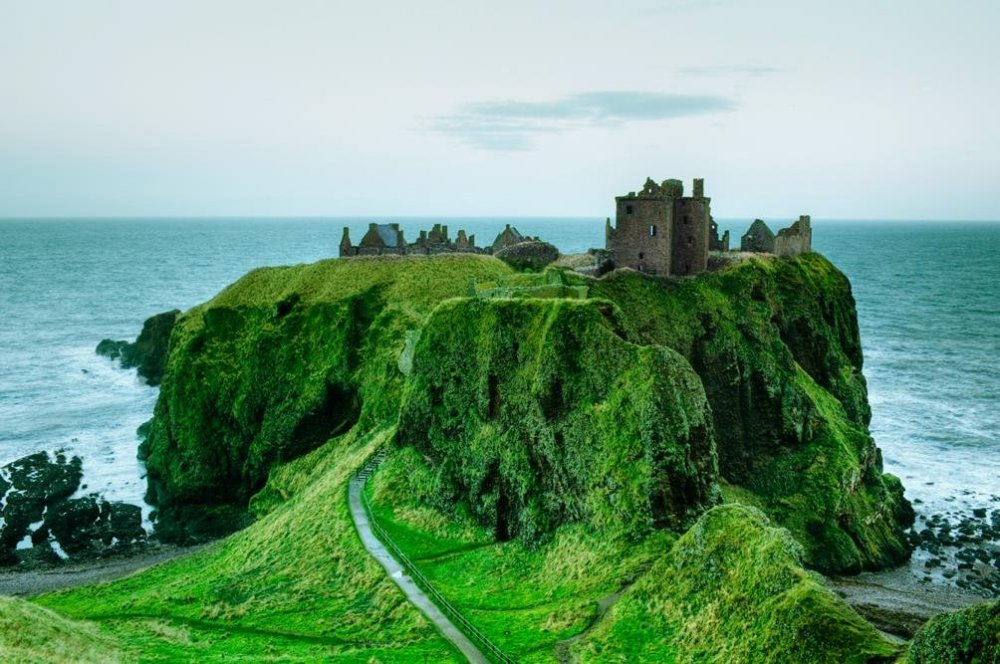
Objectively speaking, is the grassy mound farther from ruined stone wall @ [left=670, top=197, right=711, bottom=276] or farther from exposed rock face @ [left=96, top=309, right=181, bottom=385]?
exposed rock face @ [left=96, top=309, right=181, bottom=385]

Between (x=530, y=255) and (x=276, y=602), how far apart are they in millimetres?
56727

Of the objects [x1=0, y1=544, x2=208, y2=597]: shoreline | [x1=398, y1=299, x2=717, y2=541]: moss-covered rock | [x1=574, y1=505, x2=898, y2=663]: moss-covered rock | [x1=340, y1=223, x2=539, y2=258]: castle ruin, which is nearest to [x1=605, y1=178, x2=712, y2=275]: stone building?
[x1=398, y1=299, x2=717, y2=541]: moss-covered rock

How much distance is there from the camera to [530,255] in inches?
3915

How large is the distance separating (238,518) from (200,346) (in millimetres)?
Answer: 19724

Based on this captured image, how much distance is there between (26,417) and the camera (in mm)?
104000

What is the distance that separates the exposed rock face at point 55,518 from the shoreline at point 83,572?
1.97 metres

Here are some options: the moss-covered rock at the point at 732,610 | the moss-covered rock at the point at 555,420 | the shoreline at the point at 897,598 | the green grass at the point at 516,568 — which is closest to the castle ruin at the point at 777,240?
the shoreline at the point at 897,598

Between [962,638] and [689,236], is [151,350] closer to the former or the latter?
[689,236]

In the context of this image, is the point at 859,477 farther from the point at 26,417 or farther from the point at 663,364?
the point at 26,417

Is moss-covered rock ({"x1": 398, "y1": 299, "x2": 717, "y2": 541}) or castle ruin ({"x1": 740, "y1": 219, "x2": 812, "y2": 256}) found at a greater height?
castle ruin ({"x1": 740, "y1": 219, "x2": 812, "y2": 256})

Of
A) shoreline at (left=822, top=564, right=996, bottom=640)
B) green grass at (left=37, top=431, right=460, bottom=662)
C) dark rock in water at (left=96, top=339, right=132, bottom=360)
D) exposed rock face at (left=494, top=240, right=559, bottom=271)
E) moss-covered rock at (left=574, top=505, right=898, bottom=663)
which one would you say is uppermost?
exposed rock face at (left=494, top=240, right=559, bottom=271)

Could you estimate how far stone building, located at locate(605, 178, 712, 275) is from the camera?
252 ft

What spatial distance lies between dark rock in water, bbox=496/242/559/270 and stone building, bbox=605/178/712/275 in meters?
19.5

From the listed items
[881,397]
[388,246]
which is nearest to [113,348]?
[388,246]
